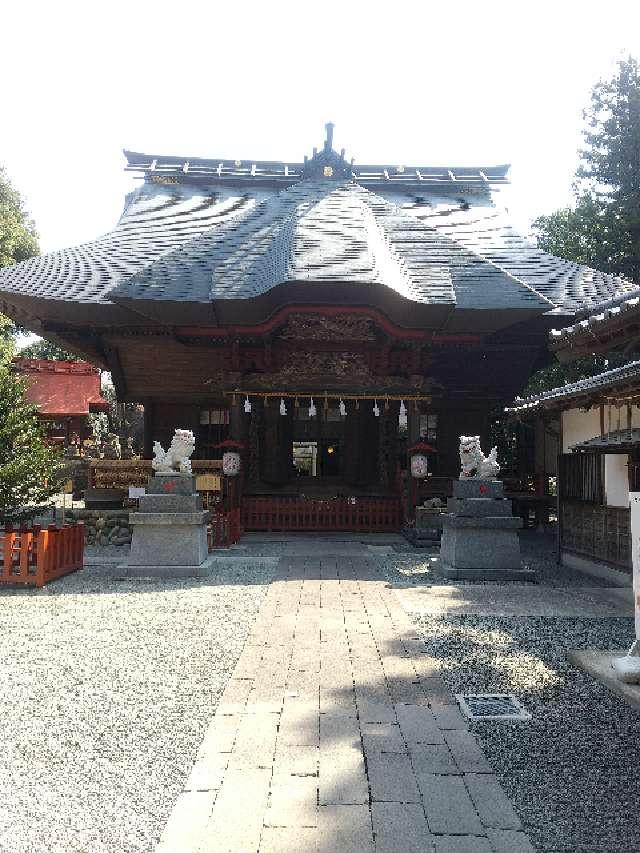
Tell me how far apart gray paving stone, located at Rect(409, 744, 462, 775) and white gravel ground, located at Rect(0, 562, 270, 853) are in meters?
1.28

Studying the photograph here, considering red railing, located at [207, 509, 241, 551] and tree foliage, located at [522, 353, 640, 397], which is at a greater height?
tree foliage, located at [522, 353, 640, 397]

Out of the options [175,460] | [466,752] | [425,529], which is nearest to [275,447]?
[425,529]

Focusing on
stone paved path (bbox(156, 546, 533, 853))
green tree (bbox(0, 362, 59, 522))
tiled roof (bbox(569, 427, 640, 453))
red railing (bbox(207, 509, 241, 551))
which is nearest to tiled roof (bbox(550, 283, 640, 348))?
tiled roof (bbox(569, 427, 640, 453))

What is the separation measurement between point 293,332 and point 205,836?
Result: 1347 centimetres

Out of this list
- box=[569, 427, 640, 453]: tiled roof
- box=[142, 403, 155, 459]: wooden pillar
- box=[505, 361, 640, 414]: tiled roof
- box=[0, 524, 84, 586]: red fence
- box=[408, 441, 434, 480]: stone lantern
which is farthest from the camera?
box=[142, 403, 155, 459]: wooden pillar

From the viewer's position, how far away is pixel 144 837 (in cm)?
275

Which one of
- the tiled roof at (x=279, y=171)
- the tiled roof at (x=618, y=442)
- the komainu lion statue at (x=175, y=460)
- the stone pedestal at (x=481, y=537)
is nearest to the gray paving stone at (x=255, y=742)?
the tiled roof at (x=618, y=442)

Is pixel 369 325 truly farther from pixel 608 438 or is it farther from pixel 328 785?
pixel 328 785

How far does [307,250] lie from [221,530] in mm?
6875

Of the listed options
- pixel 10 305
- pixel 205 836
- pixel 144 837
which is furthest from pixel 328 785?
pixel 10 305

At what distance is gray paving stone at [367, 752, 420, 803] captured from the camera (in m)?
3.04

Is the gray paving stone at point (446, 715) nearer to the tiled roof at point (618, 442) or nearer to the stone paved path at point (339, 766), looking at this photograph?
the stone paved path at point (339, 766)

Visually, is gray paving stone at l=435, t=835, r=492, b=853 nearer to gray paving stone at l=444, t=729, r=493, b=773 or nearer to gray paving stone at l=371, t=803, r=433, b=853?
gray paving stone at l=371, t=803, r=433, b=853

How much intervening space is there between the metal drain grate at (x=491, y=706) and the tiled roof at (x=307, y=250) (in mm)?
10142
